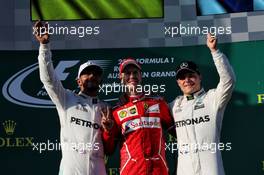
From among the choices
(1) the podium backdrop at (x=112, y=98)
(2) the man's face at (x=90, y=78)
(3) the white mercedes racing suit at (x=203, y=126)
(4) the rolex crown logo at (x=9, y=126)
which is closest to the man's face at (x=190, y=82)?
(3) the white mercedes racing suit at (x=203, y=126)

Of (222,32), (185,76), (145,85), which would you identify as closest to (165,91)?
(145,85)

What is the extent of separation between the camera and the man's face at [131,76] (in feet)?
11.9

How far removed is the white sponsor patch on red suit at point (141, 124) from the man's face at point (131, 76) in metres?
0.24

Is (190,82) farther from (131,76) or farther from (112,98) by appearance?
(112,98)

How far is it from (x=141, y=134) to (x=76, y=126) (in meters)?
0.48

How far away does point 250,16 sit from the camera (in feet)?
17.2

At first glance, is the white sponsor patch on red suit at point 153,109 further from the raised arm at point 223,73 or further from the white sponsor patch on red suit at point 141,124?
the raised arm at point 223,73

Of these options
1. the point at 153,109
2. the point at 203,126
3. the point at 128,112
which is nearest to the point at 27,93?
the point at 128,112

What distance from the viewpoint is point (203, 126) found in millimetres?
3533

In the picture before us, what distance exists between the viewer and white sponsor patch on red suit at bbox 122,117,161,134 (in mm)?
3555

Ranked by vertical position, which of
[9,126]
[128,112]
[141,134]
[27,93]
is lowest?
[141,134]

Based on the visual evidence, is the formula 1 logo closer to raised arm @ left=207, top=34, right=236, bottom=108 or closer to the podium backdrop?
the podium backdrop

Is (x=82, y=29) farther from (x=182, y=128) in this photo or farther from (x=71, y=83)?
(x=182, y=128)

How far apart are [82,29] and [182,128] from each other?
213 centimetres
